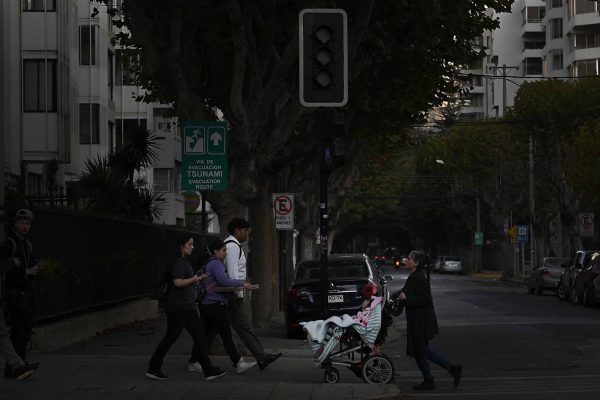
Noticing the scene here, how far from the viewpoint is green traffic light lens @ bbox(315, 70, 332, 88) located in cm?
1540

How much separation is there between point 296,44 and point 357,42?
4.90ft

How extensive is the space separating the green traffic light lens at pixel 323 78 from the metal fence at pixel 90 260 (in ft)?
16.2

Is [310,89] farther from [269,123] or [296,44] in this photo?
[269,123]

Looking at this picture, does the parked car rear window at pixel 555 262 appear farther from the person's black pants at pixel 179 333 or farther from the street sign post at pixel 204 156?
the person's black pants at pixel 179 333

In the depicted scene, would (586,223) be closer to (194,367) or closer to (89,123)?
(89,123)

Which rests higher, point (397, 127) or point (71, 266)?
point (397, 127)

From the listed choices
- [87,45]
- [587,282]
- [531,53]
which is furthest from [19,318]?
[531,53]

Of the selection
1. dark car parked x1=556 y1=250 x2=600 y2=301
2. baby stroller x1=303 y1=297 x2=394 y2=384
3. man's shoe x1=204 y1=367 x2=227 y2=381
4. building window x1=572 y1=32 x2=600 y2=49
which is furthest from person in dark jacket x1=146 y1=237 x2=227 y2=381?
building window x1=572 y1=32 x2=600 y2=49

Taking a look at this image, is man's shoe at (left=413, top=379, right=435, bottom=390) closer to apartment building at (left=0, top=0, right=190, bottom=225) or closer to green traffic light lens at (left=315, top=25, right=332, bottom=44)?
green traffic light lens at (left=315, top=25, right=332, bottom=44)

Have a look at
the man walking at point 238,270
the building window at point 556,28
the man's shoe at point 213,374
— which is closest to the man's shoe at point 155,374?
the man's shoe at point 213,374

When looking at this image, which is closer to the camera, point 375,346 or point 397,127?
point 375,346

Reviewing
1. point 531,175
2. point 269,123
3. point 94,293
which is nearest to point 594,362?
point 94,293

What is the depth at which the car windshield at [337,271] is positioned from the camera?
1023 inches

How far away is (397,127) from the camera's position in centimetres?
3816
